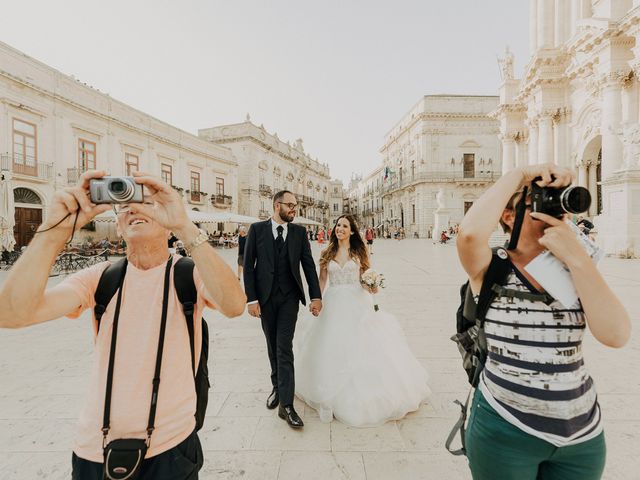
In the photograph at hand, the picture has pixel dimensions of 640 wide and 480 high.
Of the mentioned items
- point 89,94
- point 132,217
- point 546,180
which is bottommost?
point 132,217

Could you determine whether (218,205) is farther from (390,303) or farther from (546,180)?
(546,180)

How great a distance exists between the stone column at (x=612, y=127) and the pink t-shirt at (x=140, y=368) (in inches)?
739

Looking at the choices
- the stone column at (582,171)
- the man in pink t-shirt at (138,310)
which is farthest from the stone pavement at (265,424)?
the stone column at (582,171)

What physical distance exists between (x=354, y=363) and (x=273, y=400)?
79 cm

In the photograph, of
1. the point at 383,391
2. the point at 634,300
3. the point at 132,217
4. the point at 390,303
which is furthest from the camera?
the point at 390,303

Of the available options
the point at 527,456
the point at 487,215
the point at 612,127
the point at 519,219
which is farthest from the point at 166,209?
the point at 612,127

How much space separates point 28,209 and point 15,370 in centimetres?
1634

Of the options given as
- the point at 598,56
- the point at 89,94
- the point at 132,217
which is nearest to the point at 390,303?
the point at 132,217

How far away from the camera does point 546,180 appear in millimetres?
1141

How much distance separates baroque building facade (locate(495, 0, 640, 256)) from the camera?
43.7 ft

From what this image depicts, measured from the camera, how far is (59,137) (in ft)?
57.3

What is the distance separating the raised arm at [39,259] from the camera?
43.5 inches

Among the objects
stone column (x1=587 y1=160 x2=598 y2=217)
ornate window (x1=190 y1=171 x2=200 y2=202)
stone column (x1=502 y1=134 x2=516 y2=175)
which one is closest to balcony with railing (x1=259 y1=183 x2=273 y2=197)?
ornate window (x1=190 y1=171 x2=200 y2=202)

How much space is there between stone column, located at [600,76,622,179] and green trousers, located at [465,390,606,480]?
1800 cm
